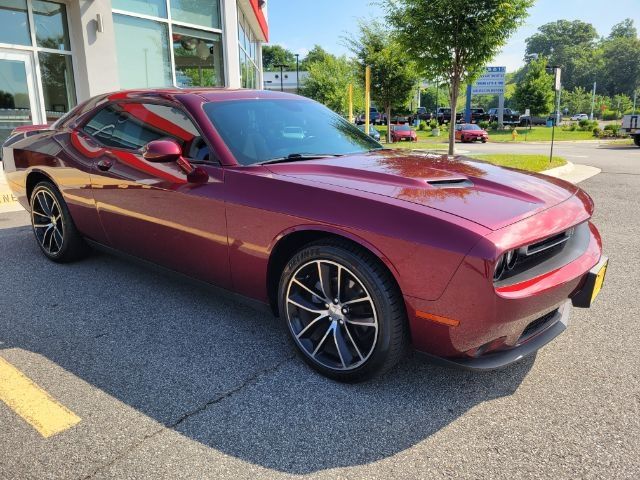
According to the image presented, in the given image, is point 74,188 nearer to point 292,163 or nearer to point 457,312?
point 292,163

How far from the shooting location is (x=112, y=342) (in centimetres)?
305

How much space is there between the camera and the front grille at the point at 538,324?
2.36 meters

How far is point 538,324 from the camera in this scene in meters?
2.43

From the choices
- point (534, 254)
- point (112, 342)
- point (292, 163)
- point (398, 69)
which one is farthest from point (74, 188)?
point (398, 69)

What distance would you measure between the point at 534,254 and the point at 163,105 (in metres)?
2.57

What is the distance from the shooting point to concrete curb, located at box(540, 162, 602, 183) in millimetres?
10969

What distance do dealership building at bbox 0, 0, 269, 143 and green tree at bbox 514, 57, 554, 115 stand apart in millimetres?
38597

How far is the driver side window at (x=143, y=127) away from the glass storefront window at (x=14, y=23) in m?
7.94

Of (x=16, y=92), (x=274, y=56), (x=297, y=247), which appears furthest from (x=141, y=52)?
(x=274, y=56)

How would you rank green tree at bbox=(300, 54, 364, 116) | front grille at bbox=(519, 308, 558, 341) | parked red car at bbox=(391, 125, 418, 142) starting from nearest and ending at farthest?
front grille at bbox=(519, 308, 558, 341), parked red car at bbox=(391, 125, 418, 142), green tree at bbox=(300, 54, 364, 116)

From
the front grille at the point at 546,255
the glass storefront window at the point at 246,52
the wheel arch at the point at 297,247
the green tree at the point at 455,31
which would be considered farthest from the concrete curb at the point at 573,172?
the glass storefront window at the point at 246,52

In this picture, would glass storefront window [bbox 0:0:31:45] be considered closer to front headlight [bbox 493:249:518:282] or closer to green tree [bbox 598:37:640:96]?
front headlight [bbox 493:249:518:282]

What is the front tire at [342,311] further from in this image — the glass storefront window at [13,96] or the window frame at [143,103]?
the glass storefront window at [13,96]

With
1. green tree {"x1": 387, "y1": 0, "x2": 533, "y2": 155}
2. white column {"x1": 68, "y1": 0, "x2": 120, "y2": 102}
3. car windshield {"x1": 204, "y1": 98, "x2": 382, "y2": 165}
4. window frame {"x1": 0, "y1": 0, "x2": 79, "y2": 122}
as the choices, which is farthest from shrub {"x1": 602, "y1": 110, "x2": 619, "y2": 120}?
car windshield {"x1": 204, "y1": 98, "x2": 382, "y2": 165}
